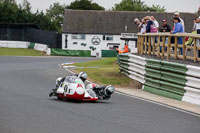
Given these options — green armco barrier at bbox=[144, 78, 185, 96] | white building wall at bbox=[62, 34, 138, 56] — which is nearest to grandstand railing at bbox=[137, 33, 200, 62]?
green armco barrier at bbox=[144, 78, 185, 96]

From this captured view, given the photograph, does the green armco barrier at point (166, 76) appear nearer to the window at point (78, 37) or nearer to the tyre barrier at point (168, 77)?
the tyre barrier at point (168, 77)

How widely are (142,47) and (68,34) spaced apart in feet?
201

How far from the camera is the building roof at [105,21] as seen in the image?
85.1m

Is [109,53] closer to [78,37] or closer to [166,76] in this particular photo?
[78,37]

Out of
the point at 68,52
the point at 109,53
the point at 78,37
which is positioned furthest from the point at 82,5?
the point at 68,52

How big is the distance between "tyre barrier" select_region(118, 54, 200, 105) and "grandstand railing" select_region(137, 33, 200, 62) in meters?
0.54

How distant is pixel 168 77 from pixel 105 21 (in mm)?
68646

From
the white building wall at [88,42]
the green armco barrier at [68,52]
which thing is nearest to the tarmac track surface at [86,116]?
the green armco barrier at [68,52]

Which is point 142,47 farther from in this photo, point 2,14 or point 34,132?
point 2,14

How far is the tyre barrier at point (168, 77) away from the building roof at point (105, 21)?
62359mm

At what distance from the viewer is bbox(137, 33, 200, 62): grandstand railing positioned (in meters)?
17.3

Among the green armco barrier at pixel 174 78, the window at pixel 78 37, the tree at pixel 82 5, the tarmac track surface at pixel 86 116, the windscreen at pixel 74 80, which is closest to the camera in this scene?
the tarmac track surface at pixel 86 116

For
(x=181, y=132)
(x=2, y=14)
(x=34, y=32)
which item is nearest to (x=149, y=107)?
(x=181, y=132)

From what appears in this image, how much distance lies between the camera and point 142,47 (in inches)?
927
